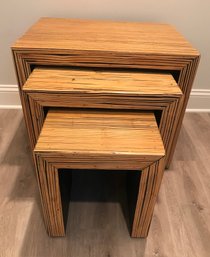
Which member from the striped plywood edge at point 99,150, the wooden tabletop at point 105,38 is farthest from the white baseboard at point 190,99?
the striped plywood edge at point 99,150

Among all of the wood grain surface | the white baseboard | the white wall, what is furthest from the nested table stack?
the white baseboard

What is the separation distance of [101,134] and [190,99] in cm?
105

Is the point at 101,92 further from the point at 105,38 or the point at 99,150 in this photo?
the point at 105,38

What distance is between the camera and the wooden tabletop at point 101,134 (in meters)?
0.66

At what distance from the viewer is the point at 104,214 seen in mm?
967

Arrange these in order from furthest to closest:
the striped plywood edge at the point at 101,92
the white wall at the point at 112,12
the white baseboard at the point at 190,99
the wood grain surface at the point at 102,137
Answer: the white baseboard at the point at 190,99
the white wall at the point at 112,12
the striped plywood edge at the point at 101,92
the wood grain surface at the point at 102,137

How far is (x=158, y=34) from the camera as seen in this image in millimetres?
1067

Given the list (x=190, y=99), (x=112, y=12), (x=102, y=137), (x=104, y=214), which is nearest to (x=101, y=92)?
(x=102, y=137)

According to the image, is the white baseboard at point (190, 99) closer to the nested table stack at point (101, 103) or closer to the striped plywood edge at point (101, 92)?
the nested table stack at point (101, 103)

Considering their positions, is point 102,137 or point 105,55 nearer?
point 102,137

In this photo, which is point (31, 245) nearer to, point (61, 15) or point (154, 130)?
point (154, 130)

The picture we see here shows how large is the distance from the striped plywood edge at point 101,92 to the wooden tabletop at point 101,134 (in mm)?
34

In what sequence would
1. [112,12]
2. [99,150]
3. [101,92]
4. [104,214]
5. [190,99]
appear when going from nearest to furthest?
[99,150]
[101,92]
[104,214]
[112,12]
[190,99]

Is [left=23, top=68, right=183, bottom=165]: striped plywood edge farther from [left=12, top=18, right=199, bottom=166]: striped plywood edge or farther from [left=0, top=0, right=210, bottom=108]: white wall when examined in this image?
[left=0, top=0, right=210, bottom=108]: white wall
